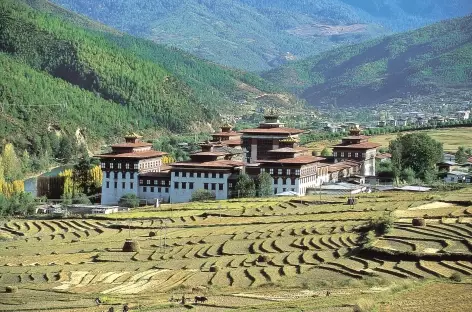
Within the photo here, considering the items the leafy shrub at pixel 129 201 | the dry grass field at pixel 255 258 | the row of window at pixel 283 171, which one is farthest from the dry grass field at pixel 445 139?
the dry grass field at pixel 255 258

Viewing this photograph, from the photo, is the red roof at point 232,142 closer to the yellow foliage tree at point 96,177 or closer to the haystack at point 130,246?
the yellow foliage tree at point 96,177

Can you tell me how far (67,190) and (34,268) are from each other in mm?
35799

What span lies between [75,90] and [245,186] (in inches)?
3639

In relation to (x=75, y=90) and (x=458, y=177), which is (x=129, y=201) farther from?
(x=75, y=90)

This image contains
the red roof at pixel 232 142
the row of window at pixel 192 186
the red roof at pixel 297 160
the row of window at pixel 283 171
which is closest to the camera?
the red roof at pixel 297 160

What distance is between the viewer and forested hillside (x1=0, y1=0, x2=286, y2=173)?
469 ft

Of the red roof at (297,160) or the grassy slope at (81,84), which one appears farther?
the grassy slope at (81,84)

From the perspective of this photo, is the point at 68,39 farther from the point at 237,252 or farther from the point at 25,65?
the point at 237,252

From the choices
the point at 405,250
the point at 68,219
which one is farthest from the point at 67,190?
the point at 405,250

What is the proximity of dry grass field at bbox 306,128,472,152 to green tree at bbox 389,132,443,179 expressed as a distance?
2146 cm

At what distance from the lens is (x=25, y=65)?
172250 mm

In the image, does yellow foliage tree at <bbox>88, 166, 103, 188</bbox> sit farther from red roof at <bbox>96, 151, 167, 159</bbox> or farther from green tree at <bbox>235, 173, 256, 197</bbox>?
green tree at <bbox>235, 173, 256, 197</bbox>

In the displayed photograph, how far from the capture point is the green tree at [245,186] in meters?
81.2

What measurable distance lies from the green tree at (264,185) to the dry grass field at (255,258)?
6704mm
